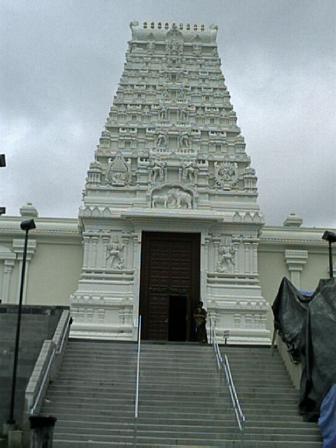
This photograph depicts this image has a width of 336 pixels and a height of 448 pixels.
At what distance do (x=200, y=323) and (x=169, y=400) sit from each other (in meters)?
5.98

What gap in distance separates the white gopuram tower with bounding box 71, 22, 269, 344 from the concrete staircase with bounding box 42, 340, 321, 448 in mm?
4812

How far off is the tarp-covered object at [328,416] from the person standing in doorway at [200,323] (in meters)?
6.62

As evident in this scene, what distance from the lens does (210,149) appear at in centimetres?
2753

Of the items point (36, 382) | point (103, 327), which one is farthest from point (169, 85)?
point (36, 382)

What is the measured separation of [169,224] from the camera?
2519 centimetres

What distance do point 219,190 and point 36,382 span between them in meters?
13.6

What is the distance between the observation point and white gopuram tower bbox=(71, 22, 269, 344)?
24484mm

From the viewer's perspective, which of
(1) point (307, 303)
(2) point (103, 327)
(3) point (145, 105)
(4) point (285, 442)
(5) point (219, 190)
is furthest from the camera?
(3) point (145, 105)

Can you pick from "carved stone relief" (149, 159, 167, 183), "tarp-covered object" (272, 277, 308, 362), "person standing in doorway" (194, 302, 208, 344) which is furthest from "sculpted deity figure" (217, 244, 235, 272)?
"tarp-covered object" (272, 277, 308, 362)

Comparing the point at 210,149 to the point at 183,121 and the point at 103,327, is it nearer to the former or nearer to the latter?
the point at 183,121

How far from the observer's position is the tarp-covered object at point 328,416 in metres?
14.4

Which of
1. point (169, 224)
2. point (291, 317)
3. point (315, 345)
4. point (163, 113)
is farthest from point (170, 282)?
point (315, 345)

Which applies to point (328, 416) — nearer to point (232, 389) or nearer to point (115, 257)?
point (232, 389)

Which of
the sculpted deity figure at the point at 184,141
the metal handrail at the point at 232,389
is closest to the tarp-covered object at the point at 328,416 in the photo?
the metal handrail at the point at 232,389
